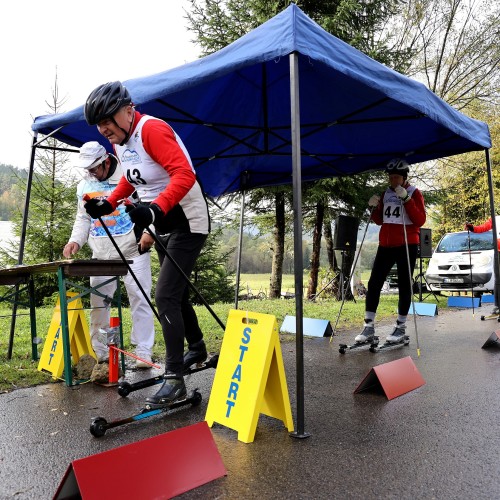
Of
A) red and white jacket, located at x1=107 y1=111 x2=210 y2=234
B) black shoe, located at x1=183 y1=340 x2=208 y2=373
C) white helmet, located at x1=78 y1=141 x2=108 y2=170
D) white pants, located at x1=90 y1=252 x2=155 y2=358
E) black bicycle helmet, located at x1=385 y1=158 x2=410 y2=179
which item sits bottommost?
black shoe, located at x1=183 y1=340 x2=208 y2=373

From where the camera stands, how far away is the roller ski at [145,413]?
9.30 ft

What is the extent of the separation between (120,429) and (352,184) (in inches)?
441

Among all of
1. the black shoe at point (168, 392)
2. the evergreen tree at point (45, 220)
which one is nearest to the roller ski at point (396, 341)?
the black shoe at point (168, 392)

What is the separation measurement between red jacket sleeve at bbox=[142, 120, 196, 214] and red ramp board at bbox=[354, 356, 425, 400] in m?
2.06

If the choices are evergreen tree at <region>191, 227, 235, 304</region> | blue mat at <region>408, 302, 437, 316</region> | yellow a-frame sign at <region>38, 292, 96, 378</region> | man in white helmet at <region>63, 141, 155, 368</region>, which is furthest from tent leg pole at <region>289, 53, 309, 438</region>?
evergreen tree at <region>191, 227, 235, 304</region>

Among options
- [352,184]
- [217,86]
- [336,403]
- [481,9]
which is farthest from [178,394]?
[481,9]

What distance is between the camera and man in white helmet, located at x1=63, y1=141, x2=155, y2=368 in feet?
14.7

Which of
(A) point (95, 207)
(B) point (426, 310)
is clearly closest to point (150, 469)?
(A) point (95, 207)

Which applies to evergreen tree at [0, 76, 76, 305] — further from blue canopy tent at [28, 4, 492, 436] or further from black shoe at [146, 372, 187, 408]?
black shoe at [146, 372, 187, 408]

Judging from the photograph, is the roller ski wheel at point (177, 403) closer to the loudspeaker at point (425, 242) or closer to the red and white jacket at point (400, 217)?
the red and white jacket at point (400, 217)

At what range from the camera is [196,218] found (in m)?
3.36

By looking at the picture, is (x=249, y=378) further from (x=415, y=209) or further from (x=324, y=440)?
(x=415, y=209)

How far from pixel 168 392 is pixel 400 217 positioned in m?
3.61

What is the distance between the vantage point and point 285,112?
18.5 feet
